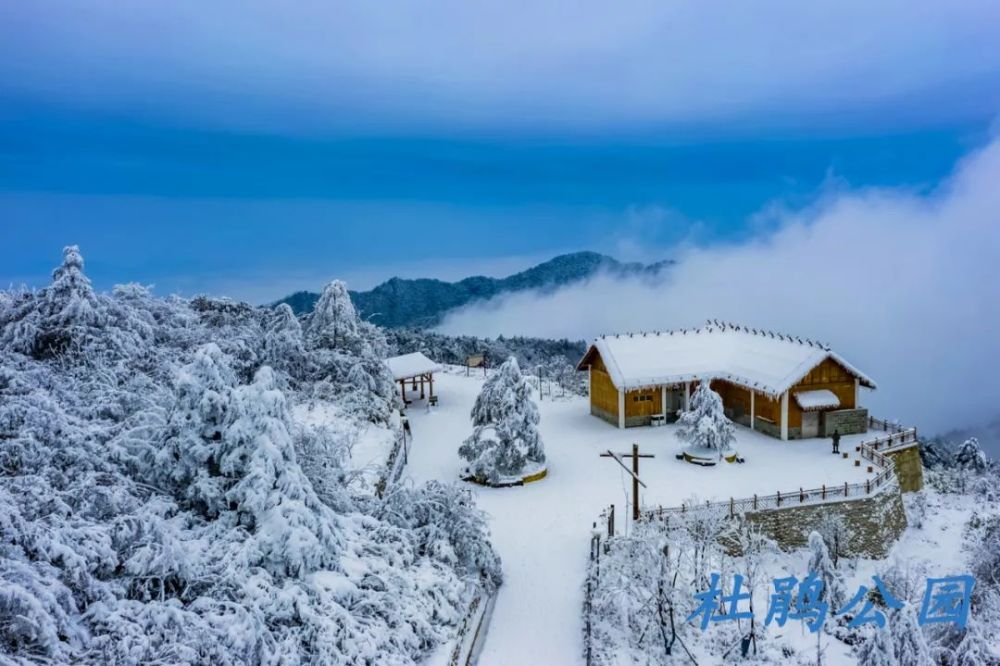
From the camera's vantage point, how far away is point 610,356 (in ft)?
107

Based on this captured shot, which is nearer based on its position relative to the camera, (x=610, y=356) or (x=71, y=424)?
(x=71, y=424)

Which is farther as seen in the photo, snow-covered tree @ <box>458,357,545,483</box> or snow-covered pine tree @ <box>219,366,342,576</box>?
snow-covered tree @ <box>458,357,545,483</box>

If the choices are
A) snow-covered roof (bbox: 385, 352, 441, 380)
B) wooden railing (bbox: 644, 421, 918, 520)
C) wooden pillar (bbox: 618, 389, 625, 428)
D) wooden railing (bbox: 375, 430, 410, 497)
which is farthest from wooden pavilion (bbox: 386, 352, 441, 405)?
wooden railing (bbox: 644, 421, 918, 520)

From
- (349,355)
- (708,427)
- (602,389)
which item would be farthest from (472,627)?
(602,389)

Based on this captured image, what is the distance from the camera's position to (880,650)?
1234cm

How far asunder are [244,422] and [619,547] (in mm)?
10377

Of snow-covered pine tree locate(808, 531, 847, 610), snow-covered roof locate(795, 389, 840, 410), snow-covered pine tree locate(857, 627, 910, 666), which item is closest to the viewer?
snow-covered pine tree locate(857, 627, 910, 666)

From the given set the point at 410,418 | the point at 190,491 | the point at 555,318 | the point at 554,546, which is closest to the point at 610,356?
the point at 410,418

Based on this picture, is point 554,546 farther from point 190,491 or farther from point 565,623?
point 190,491

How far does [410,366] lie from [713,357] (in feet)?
55.1

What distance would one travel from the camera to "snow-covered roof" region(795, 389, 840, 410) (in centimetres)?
2869

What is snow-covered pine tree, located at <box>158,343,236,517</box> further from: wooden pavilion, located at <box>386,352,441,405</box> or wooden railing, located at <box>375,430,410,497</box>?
wooden pavilion, located at <box>386,352,441,405</box>

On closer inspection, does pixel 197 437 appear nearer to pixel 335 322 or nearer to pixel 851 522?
pixel 851 522

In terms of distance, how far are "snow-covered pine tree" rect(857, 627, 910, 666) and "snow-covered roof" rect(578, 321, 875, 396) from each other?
671 inches
